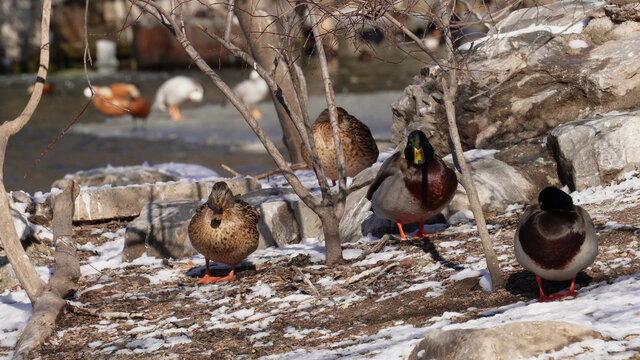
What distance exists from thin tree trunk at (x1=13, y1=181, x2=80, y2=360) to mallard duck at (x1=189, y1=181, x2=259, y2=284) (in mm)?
837

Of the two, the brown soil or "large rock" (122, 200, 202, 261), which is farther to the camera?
"large rock" (122, 200, 202, 261)

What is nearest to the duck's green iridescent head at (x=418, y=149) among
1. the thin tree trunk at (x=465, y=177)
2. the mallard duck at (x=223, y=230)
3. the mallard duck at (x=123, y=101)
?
the thin tree trunk at (x=465, y=177)

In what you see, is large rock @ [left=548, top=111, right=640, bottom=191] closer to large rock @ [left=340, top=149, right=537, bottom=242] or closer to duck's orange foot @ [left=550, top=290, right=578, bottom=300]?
large rock @ [left=340, top=149, right=537, bottom=242]

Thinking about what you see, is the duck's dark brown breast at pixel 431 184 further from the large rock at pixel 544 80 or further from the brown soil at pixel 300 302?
the large rock at pixel 544 80

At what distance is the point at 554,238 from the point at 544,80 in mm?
3734

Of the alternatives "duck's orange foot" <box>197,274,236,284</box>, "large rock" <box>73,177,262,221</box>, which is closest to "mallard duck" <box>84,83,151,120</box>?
"large rock" <box>73,177,262,221</box>

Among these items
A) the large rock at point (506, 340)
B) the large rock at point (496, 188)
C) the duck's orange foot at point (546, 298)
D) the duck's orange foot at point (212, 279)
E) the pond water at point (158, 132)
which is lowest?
the large rock at point (506, 340)

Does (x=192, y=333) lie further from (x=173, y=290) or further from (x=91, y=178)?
(x=91, y=178)

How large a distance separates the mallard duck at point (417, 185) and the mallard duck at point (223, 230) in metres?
0.98

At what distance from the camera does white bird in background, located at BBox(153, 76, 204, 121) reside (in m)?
16.1

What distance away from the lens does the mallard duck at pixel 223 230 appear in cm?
530

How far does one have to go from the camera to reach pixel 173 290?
17.7ft

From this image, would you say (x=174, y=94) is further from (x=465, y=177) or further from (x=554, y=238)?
(x=554, y=238)

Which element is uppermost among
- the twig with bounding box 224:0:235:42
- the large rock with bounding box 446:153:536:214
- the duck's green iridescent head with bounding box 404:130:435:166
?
the twig with bounding box 224:0:235:42
